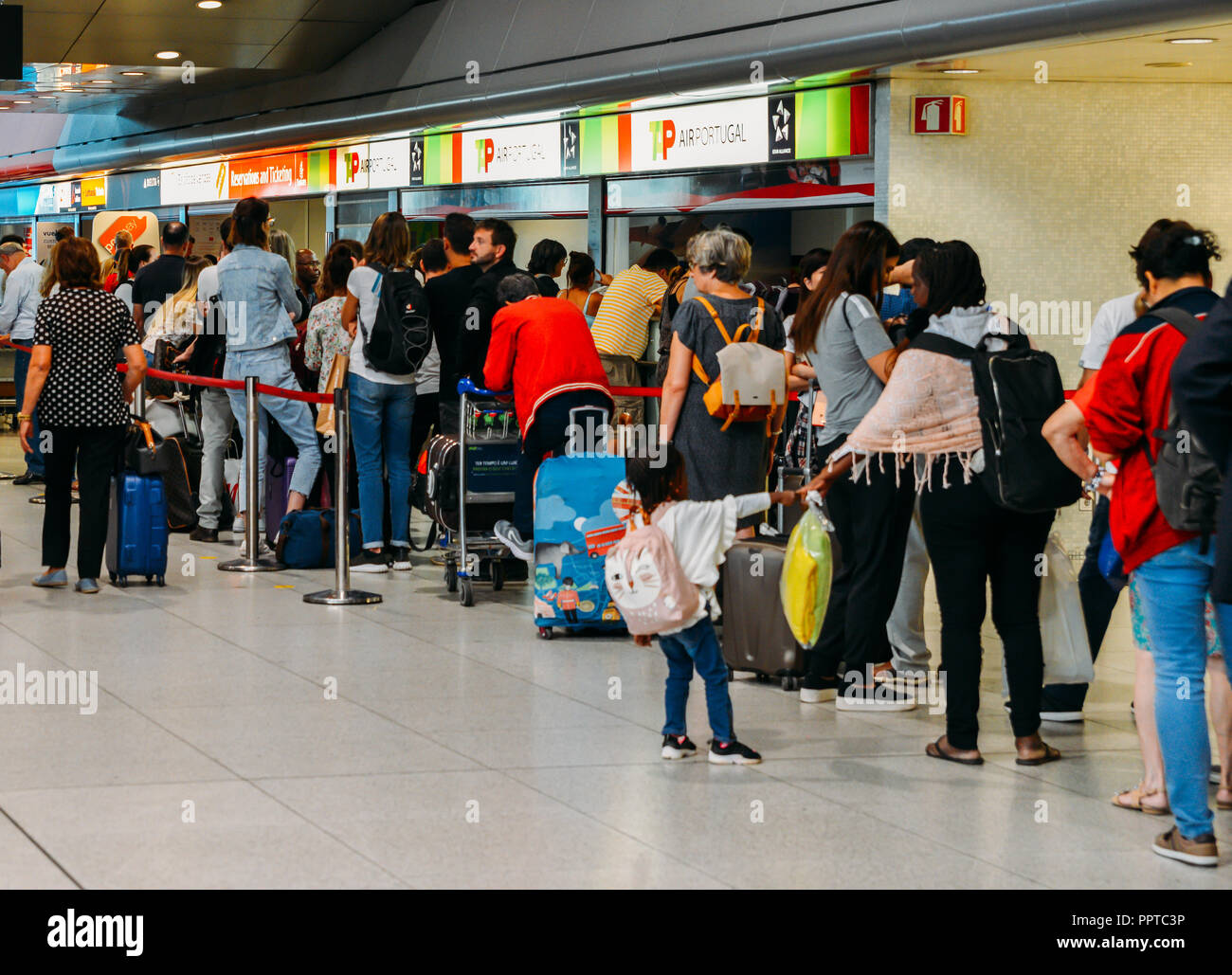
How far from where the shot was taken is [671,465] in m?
5.37

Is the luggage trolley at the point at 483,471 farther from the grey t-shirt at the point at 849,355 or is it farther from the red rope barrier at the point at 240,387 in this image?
the grey t-shirt at the point at 849,355

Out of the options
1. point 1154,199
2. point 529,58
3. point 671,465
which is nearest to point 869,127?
point 1154,199

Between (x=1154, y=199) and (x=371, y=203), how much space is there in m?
8.37

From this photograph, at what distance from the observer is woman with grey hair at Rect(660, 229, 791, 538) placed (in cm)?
650

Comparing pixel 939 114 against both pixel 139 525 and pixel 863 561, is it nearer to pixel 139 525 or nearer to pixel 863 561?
pixel 863 561

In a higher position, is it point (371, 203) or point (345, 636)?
point (371, 203)

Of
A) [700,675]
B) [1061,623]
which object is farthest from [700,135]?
[700,675]

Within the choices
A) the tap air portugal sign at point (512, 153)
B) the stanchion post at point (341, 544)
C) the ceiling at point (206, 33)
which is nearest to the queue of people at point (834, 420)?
the stanchion post at point (341, 544)

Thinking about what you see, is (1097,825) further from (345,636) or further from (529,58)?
(529,58)

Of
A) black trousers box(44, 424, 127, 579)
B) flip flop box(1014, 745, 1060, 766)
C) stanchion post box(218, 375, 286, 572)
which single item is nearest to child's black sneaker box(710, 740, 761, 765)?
flip flop box(1014, 745, 1060, 766)

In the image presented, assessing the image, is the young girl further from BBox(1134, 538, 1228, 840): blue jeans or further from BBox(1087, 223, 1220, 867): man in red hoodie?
BBox(1134, 538, 1228, 840): blue jeans

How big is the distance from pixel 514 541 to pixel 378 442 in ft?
5.34

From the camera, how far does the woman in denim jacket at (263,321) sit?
382 inches

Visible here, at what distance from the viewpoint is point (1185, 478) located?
4.16 m
